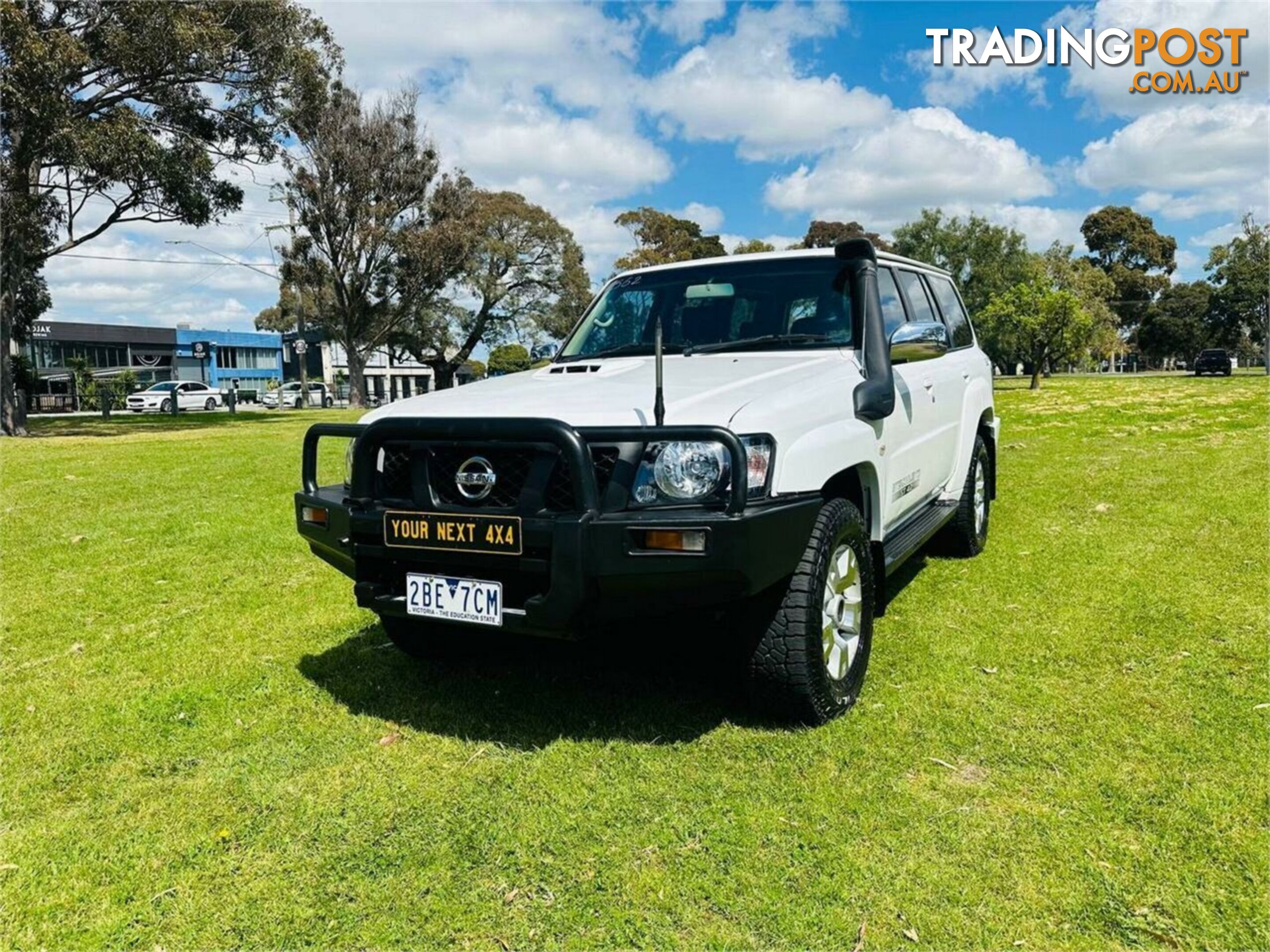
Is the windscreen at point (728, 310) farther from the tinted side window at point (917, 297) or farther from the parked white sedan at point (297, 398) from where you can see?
the parked white sedan at point (297, 398)

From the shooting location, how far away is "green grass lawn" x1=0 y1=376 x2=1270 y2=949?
213 cm

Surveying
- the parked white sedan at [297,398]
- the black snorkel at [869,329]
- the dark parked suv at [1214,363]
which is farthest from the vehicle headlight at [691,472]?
the dark parked suv at [1214,363]

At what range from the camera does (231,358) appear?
2520 inches

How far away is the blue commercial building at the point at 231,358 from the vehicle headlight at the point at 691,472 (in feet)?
208

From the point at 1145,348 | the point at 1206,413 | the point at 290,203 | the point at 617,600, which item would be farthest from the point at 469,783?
the point at 1145,348

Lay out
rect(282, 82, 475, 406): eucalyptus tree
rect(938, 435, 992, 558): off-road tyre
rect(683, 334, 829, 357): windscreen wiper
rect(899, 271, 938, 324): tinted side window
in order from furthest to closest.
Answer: rect(282, 82, 475, 406): eucalyptus tree, rect(938, 435, 992, 558): off-road tyre, rect(899, 271, 938, 324): tinted side window, rect(683, 334, 829, 357): windscreen wiper

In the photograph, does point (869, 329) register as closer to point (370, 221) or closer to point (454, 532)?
point (454, 532)

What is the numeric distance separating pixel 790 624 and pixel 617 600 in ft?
2.02

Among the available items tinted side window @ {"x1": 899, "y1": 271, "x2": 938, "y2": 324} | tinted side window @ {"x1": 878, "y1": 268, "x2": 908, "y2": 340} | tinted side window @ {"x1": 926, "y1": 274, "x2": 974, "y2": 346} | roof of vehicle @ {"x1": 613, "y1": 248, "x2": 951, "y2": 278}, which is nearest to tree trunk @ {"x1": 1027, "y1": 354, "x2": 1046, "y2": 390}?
tinted side window @ {"x1": 926, "y1": 274, "x2": 974, "y2": 346}

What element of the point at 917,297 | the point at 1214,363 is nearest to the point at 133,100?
the point at 917,297

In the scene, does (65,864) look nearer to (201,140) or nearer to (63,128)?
(63,128)

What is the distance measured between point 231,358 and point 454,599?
68.5m

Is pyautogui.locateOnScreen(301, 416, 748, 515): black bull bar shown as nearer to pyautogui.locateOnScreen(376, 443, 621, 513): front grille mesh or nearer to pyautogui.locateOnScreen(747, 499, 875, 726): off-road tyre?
pyautogui.locateOnScreen(376, 443, 621, 513): front grille mesh

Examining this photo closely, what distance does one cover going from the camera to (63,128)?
1544 centimetres
